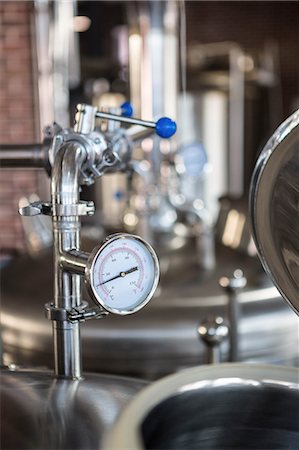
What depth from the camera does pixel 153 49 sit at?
2.28 metres

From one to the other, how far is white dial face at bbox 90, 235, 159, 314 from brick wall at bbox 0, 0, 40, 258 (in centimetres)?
233

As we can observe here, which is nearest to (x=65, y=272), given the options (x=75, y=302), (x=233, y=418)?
(x=75, y=302)

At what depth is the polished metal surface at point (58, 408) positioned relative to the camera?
0.73m

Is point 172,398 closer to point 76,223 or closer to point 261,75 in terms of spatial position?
point 76,223

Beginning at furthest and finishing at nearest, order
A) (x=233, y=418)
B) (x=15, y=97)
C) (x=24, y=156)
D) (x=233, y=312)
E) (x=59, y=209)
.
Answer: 1. (x=15, y=97)
2. (x=233, y=312)
3. (x=24, y=156)
4. (x=59, y=209)
5. (x=233, y=418)

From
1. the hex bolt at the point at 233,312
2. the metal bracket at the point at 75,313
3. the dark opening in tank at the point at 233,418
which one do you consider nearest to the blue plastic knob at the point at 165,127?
the metal bracket at the point at 75,313

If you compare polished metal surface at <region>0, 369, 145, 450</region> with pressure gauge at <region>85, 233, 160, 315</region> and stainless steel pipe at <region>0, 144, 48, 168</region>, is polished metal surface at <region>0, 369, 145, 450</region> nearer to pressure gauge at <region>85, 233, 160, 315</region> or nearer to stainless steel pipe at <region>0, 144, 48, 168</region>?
pressure gauge at <region>85, 233, 160, 315</region>

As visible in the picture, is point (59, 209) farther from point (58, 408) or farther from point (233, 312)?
point (233, 312)

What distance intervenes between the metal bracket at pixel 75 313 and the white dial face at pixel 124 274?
0.13 feet

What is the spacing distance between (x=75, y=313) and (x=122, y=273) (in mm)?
101

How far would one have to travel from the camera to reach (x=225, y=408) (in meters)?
0.79

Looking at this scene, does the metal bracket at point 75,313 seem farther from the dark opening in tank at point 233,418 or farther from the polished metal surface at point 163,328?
the polished metal surface at point 163,328

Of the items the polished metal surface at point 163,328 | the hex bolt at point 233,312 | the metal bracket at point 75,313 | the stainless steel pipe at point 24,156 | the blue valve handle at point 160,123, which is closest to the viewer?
the metal bracket at point 75,313

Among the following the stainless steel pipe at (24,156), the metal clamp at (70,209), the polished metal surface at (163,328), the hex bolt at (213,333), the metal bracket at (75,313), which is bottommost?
the polished metal surface at (163,328)
